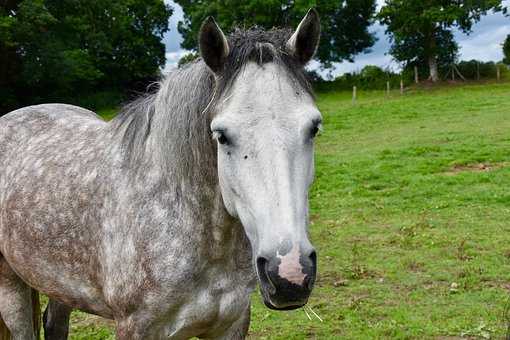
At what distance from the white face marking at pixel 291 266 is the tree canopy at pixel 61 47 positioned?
2254 cm

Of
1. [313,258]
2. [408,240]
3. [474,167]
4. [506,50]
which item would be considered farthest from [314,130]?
[506,50]

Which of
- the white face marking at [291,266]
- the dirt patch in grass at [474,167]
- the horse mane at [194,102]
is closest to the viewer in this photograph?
the white face marking at [291,266]

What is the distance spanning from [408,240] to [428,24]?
27479mm

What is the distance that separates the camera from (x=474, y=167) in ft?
34.7

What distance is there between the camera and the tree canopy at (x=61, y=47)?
76.0 ft

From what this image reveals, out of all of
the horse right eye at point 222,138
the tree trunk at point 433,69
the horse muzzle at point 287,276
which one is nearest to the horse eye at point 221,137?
the horse right eye at point 222,138

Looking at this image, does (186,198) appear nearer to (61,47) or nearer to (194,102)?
(194,102)

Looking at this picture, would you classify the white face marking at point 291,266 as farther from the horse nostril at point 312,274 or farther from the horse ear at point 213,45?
the horse ear at point 213,45

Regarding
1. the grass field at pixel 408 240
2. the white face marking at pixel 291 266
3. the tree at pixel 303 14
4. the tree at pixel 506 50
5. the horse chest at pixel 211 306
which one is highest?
the tree at pixel 303 14

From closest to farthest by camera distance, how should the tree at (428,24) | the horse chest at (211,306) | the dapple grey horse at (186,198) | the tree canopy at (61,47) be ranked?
the dapple grey horse at (186,198), the horse chest at (211,306), the tree canopy at (61,47), the tree at (428,24)

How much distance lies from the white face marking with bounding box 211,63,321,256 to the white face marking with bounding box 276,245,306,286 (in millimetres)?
36

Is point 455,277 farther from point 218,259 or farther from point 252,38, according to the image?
point 252,38

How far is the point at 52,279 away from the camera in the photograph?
311cm

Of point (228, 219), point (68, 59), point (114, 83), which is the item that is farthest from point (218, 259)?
point (114, 83)
